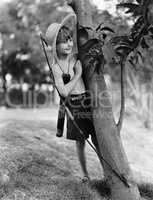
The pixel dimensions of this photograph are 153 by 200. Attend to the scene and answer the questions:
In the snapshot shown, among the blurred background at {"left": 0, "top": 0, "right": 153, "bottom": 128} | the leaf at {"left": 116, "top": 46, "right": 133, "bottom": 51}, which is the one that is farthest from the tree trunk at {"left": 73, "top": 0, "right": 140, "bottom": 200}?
the blurred background at {"left": 0, "top": 0, "right": 153, "bottom": 128}

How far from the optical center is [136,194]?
12.5ft

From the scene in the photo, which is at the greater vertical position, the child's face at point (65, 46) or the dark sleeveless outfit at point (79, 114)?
the child's face at point (65, 46)

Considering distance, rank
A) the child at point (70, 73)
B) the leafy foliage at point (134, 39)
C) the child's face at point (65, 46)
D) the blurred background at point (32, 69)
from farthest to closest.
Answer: the blurred background at point (32, 69) < the child's face at point (65, 46) < the child at point (70, 73) < the leafy foliage at point (134, 39)

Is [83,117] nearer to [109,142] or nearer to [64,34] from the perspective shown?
[109,142]

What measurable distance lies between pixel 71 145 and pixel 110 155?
2.96 m

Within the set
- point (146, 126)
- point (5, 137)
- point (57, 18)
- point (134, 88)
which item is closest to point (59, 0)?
point (57, 18)

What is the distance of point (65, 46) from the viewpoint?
12.3 ft

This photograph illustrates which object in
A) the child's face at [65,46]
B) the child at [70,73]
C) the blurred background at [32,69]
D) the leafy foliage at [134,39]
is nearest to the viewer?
the leafy foliage at [134,39]

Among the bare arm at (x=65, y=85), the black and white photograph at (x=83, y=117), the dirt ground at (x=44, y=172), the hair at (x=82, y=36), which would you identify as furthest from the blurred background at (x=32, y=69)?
the bare arm at (x=65, y=85)

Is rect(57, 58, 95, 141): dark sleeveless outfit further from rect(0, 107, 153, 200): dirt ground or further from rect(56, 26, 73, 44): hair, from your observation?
rect(0, 107, 153, 200): dirt ground

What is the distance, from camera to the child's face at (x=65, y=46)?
148 inches

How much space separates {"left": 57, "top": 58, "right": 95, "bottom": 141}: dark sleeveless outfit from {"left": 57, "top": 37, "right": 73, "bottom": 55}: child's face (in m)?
0.23

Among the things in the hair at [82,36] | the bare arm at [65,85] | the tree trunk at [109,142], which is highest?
the hair at [82,36]

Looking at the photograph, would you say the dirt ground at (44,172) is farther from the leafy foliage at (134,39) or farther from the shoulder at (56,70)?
the leafy foliage at (134,39)
